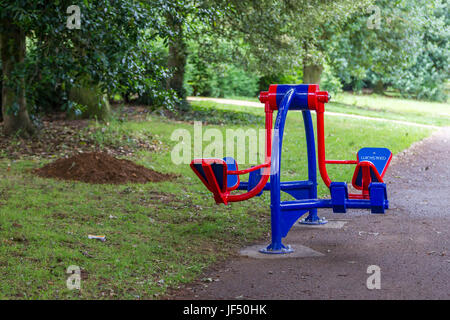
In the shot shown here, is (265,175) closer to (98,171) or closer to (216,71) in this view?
(98,171)

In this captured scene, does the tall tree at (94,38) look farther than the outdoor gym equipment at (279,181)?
Yes

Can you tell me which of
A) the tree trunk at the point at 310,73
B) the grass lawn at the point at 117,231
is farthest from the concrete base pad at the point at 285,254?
the tree trunk at the point at 310,73

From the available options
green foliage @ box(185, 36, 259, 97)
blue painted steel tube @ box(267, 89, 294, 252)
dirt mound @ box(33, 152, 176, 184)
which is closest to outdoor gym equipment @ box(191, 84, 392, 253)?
blue painted steel tube @ box(267, 89, 294, 252)

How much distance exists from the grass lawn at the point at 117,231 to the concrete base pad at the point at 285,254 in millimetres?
187

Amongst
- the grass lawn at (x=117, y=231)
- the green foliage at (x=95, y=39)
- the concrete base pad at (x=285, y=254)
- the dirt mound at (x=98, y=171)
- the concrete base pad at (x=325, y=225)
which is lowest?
the concrete base pad at (x=325, y=225)

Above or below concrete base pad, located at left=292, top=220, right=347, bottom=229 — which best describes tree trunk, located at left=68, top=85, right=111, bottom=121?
above

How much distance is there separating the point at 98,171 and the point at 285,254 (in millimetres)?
3990

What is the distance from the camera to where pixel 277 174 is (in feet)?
18.9

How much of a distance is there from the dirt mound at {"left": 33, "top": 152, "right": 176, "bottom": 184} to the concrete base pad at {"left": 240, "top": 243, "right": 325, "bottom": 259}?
128 inches

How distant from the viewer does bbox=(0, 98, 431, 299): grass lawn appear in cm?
491

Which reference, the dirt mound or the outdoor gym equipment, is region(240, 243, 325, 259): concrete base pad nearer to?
the outdoor gym equipment

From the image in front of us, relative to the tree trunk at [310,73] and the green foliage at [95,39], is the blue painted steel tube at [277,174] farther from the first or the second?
the tree trunk at [310,73]

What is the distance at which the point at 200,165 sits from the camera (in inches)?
226

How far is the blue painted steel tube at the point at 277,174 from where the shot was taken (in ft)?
18.8
